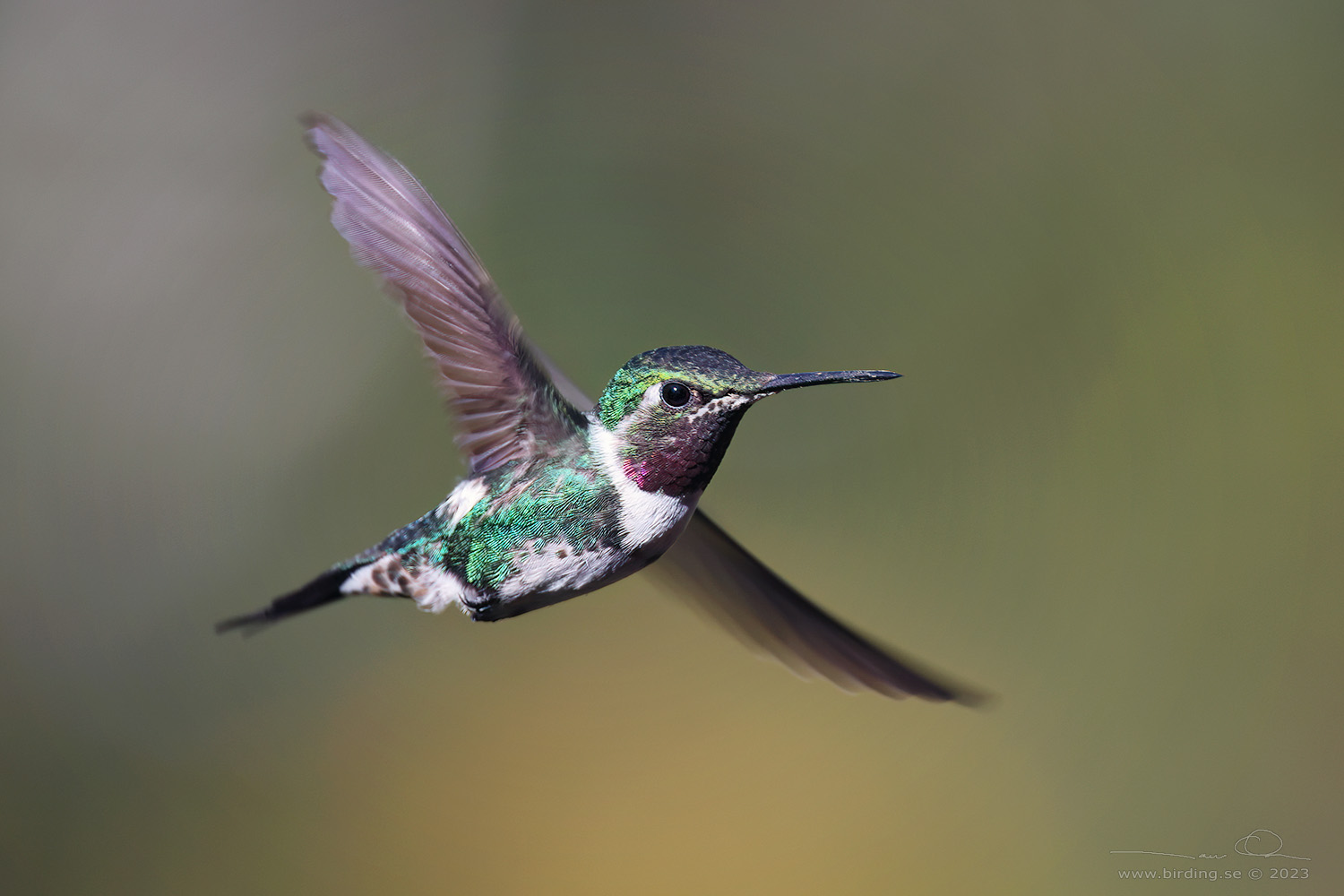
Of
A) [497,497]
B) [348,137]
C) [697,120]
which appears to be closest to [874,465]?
[697,120]

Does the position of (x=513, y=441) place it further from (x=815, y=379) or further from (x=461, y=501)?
(x=815, y=379)

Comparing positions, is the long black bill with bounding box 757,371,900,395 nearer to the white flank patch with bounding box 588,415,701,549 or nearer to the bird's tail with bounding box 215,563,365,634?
the white flank patch with bounding box 588,415,701,549

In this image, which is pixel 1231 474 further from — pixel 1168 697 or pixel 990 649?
pixel 990 649

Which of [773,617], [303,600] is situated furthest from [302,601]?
[773,617]

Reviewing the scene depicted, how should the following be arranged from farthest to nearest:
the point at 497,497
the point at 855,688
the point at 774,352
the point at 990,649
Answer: the point at 774,352 < the point at 990,649 < the point at 855,688 < the point at 497,497
